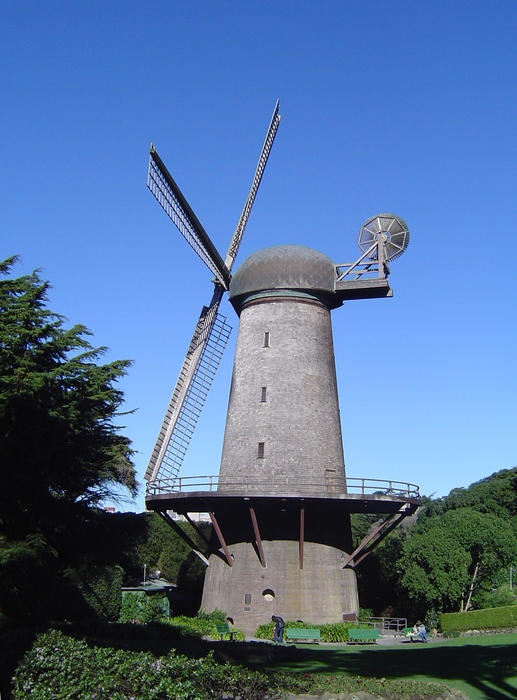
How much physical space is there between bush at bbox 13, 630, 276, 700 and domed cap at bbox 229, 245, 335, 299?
16.0 metres

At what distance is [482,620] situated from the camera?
24594 mm

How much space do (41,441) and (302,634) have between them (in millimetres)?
9579

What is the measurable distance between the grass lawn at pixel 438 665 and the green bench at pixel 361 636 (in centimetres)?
238

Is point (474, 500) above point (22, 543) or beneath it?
above

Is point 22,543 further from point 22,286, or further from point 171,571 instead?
point 171,571

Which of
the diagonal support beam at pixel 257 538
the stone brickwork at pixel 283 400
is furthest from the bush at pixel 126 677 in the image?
the stone brickwork at pixel 283 400

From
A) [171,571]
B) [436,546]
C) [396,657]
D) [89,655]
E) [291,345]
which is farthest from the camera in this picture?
[171,571]

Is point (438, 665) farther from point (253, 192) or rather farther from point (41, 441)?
point (253, 192)

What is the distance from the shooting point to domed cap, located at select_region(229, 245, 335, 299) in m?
25.5

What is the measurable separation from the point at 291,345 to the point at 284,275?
2683mm

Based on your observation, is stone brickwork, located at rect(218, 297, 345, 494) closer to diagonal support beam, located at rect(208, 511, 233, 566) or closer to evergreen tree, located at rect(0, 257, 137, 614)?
diagonal support beam, located at rect(208, 511, 233, 566)

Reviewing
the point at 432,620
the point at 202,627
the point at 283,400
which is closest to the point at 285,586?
the point at 202,627

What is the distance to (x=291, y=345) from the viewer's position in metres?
24.8

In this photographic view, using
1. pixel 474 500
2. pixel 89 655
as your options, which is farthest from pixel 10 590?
pixel 474 500
